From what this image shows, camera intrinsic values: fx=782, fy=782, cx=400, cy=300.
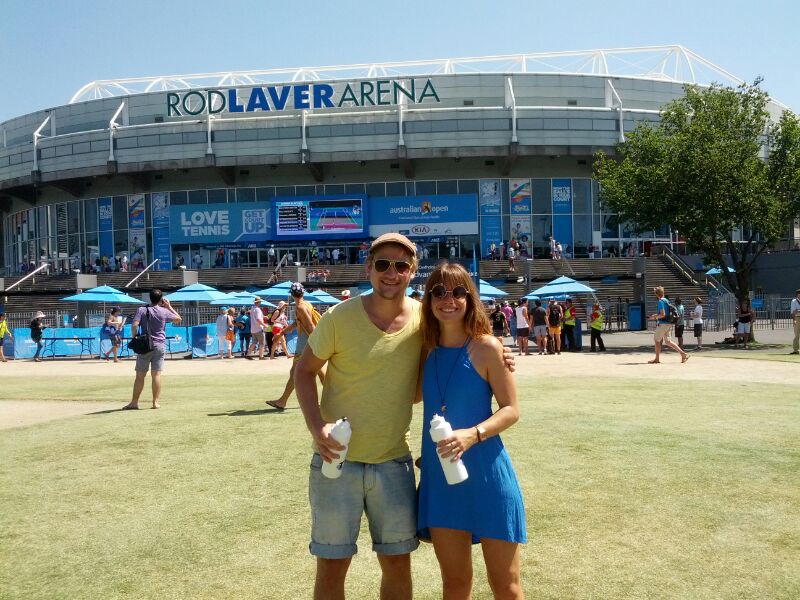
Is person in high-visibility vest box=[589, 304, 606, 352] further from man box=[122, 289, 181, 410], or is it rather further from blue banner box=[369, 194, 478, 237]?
blue banner box=[369, 194, 478, 237]

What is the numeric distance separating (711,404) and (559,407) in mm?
2142

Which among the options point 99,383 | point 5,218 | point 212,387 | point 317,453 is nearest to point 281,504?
point 317,453

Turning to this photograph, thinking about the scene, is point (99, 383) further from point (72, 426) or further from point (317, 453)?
point (317, 453)

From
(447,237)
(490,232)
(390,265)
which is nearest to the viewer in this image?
(390,265)

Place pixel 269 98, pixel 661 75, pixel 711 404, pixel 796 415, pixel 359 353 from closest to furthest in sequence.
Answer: pixel 359 353 → pixel 796 415 → pixel 711 404 → pixel 269 98 → pixel 661 75

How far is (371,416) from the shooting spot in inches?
134

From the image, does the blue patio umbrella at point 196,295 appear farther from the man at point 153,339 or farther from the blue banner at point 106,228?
the blue banner at point 106,228

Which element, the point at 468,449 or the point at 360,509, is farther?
the point at 360,509

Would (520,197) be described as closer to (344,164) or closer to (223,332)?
(344,164)

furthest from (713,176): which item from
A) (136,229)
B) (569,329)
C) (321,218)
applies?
(136,229)

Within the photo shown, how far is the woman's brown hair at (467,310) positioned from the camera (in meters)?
3.38

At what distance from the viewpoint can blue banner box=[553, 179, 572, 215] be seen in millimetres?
49156

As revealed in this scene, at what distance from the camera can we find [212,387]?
596 inches

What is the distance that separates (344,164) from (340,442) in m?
47.1
